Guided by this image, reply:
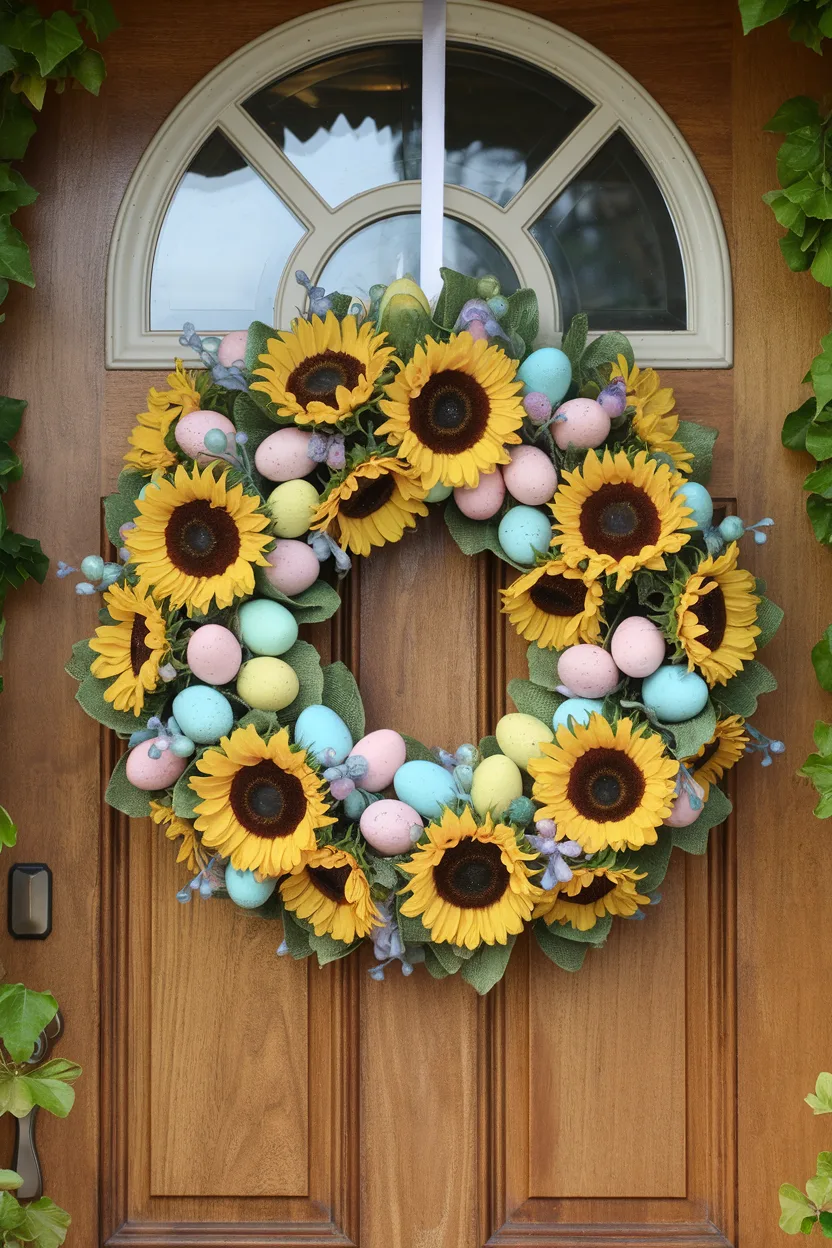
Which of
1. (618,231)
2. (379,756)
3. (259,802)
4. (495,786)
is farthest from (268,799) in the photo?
(618,231)

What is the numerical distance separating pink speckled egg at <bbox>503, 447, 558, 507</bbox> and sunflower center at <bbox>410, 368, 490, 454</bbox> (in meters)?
0.05

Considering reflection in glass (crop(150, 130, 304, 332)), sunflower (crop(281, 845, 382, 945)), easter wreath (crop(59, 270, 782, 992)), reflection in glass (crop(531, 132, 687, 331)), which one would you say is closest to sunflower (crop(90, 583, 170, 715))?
easter wreath (crop(59, 270, 782, 992))

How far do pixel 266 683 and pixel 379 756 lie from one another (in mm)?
126

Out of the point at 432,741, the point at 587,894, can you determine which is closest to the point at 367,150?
the point at 432,741

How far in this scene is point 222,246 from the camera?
3.88 ft

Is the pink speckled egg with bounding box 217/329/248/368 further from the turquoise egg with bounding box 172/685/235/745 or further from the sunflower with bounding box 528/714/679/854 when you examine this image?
the sunflower with bounding box 528/714/679/854

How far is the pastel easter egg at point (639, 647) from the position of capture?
3.36 feet

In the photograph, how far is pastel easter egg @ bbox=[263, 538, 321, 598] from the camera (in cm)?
106

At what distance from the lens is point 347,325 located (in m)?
1.04

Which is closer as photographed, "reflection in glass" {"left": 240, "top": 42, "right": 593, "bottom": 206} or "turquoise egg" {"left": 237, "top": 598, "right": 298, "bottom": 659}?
"turquoise egg" {"left": 237, "top": 598, "right": 298, "bottom": 659}

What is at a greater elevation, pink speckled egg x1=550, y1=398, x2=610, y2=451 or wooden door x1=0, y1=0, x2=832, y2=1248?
pink speckled egg x1=550, y1=398, x2=610, y2=451

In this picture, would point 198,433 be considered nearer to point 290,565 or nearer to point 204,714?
point 290,565

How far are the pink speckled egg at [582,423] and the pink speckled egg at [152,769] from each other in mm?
472

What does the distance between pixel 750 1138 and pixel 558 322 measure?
0.86 m
